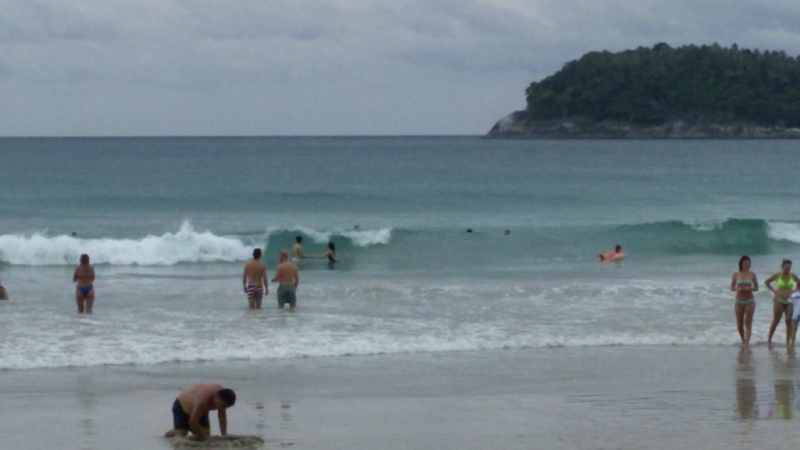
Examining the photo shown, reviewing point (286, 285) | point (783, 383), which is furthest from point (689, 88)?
point (783, 383)

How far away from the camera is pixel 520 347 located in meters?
15.7

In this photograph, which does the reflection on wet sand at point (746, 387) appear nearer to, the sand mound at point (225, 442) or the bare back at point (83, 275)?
the sand mound at point (225, 442)

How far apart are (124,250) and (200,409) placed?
19184mm

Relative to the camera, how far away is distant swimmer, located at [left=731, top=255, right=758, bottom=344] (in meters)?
15.9

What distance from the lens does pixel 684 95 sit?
14125 centimetres

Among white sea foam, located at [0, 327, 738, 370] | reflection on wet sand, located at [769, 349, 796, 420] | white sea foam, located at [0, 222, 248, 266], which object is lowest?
reflection on wet sand, located at [769, 349, 796, 420]

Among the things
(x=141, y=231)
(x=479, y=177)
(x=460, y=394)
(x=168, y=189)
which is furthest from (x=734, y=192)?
(x=460, y=394)

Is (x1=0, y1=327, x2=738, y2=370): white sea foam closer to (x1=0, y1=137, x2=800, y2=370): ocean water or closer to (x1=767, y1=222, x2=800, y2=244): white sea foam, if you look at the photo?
(x1=0, y1=137, x2=800, y2=370): ocean water

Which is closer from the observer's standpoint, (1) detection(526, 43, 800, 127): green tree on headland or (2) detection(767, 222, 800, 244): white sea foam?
(2) detection(767, 222, 800, 244): white sea foam

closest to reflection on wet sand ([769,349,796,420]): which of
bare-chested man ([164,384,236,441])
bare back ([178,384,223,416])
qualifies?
bare-chested man ([164,384,236,441])

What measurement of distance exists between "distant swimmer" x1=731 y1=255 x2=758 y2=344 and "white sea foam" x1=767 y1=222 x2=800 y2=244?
18.7m

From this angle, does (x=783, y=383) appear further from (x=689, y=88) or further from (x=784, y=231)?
(x=689, y=88)

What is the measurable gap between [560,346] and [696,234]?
19384mm

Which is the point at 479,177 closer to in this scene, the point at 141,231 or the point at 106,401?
the point at 141,231
